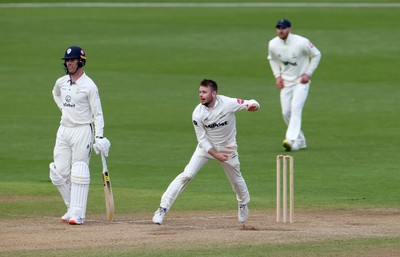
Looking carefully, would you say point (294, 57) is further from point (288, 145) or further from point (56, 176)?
point (56, 176)

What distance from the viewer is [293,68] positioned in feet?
68.7

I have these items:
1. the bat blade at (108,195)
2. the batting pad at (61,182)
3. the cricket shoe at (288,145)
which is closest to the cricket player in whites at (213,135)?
the bat blade at (108,195)

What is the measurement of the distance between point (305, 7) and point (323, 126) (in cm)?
1807

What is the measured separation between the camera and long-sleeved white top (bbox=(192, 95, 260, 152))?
533 inches

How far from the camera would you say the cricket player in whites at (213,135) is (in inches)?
531

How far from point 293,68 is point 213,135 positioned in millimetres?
7524

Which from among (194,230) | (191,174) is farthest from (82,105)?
(194,230)

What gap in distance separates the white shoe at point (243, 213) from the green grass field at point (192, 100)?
1528 mm

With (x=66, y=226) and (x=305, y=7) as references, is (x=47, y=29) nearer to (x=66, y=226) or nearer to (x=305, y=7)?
(x=305, y=7)

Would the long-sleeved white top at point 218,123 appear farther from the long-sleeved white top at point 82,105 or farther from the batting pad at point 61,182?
the batting pad at point 61,182

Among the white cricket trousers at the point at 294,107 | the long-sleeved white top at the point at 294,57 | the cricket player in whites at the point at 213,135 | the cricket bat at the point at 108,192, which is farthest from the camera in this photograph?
the long-sleeved white top at the point at 294,57

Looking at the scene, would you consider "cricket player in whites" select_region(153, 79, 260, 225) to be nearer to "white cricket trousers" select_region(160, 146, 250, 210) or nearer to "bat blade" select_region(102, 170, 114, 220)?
"white cricket trousers" select_region(160, 146, 250, 210)

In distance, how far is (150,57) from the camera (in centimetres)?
3300

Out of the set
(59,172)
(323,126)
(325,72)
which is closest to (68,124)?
(59,172)
